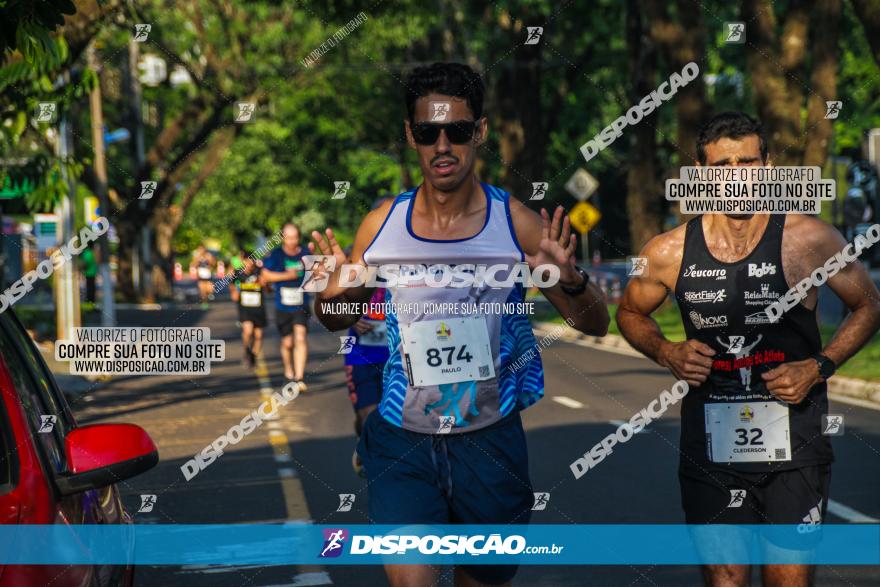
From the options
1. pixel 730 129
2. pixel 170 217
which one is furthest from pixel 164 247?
pixel 730 129

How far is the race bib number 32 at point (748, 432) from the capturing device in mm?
4914

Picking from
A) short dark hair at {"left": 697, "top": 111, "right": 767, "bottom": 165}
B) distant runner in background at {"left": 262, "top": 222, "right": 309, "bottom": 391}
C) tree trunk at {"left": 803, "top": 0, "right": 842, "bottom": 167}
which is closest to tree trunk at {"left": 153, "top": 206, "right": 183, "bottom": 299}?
tree trunk at {"left": 803, "top": 0, "right": 842, "bottom": 167}

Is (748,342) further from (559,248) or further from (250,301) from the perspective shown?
(250,301)

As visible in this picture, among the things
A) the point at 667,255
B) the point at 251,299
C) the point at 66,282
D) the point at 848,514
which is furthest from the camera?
the point at 66,282

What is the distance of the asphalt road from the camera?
7551 mm

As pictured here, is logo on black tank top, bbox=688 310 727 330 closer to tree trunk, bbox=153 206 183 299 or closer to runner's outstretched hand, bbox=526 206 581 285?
runner's outstretched hand, bbox=526 206 581 285

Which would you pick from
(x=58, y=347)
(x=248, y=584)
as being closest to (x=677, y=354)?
(x=248, y=584)

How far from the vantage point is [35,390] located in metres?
4.44

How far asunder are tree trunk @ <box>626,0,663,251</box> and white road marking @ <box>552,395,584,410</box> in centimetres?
1480

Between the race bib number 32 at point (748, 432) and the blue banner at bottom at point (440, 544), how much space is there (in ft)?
0.77

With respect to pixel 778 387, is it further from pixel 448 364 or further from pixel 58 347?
pixel 58 347

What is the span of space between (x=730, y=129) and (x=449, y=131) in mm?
1042

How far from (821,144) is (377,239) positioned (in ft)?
59.4

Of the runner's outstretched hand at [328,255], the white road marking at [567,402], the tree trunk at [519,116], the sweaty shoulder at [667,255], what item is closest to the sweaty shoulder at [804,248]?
the sweaty shoulder at [667,255]
